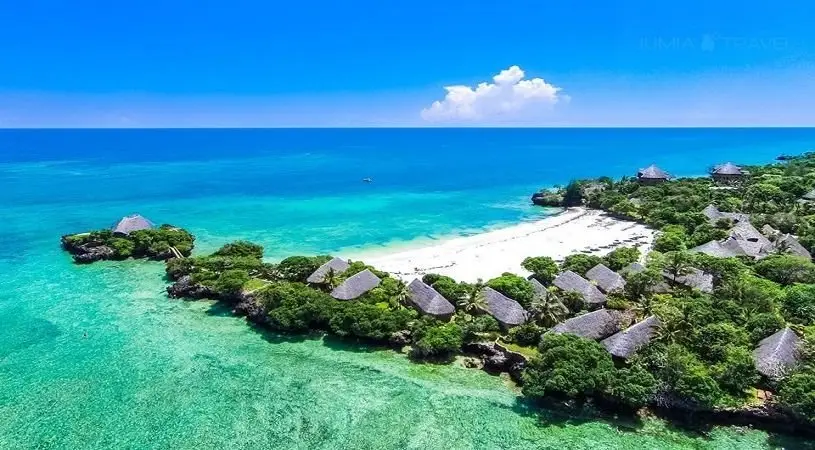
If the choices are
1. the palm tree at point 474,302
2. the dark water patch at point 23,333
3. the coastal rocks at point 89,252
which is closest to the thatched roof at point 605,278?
the palm tree at point 474,302

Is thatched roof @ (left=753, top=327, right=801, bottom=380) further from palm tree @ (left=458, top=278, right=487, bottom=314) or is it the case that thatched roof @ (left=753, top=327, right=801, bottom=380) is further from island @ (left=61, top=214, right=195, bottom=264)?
island @ (left=61, top=214, right=195, bottom=264)

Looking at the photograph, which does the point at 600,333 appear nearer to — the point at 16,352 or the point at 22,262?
the point at 16,352

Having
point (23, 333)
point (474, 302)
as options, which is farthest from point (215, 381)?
point (23, 333)

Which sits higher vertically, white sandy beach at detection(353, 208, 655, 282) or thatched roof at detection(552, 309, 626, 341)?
thatched roof at detection(552, 309, 626, 341)

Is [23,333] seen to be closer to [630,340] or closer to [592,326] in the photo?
[592,326]

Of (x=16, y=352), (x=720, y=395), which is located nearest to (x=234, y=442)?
(x=16, y=352)

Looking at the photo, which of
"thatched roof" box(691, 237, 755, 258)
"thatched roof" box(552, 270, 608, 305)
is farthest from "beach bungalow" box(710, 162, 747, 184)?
"thatched roof" box(552, 270, 608, 305)

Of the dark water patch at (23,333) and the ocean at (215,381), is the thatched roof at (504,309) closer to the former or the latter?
the ocean at (215,381)
